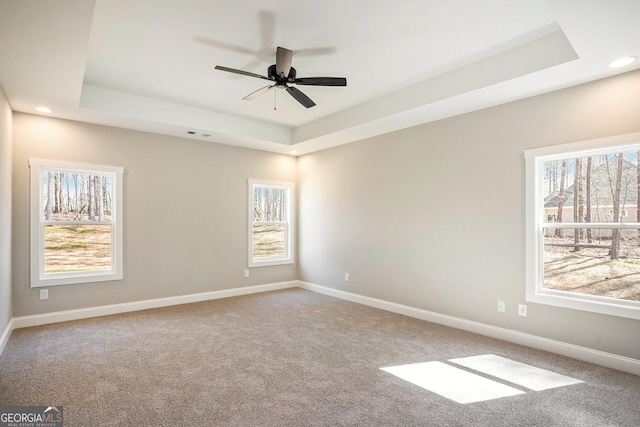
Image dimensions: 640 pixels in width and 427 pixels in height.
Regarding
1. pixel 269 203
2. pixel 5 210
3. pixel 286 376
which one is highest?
pixel 269 203

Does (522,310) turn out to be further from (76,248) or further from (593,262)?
(76,248)

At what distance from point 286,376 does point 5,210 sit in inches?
134

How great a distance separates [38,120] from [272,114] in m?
2.89

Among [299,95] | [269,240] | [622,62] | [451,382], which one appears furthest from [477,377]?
[269,240]

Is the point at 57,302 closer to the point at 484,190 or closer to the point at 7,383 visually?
the point at 7,383

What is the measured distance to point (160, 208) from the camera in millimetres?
5082

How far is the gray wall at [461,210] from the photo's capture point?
3.16 meters

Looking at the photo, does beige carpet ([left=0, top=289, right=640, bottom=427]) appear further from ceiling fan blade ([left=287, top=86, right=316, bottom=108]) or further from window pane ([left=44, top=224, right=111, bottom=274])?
ceiling fan blade ([left=287, top=86, right=316, bottom=108])

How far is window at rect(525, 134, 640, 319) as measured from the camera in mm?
3059

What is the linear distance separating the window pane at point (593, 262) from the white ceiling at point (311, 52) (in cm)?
146

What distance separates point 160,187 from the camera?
5082 millimetres

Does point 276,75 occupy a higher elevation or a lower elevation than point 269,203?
higher

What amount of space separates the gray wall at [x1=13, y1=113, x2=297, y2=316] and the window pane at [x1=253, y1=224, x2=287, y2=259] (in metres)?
0.27

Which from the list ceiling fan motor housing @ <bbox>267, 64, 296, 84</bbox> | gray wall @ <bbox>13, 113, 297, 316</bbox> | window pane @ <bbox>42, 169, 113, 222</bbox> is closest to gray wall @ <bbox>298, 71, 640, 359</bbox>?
gray wall @ <bbox>13, 113, 297, 316</bbox>
